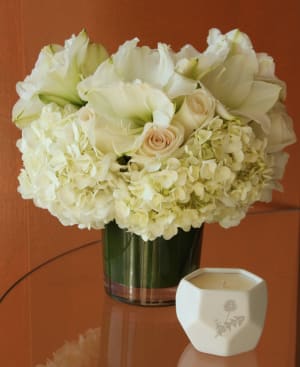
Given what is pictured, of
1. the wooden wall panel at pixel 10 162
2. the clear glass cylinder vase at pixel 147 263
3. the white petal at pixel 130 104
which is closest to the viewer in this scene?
the white petal at pixel 130 104

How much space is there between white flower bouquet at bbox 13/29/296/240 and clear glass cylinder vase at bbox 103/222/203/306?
59 mm

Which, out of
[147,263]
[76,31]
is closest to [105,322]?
[147,263]

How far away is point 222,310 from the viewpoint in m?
0.67

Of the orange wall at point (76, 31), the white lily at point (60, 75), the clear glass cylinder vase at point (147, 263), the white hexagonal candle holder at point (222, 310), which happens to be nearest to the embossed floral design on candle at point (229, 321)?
the white hexagonal candle holder at point (222, 310)

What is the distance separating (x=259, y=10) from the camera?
1.32 metres

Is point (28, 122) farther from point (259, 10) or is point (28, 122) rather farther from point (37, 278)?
point (259, 10)

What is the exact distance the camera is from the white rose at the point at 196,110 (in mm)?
672

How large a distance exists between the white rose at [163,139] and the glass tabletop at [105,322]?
0.78ft

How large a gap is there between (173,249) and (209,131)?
18 cm

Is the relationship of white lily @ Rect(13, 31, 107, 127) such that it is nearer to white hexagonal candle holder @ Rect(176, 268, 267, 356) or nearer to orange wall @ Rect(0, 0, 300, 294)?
white hexagonal candle holder @ Rect(176, 268, 267, 356)

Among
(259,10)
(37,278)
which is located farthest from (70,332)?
(259,10)

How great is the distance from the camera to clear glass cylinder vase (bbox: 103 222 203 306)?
776 mm

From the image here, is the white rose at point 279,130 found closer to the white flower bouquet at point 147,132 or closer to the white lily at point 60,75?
the white flower bouquet at point 147,132

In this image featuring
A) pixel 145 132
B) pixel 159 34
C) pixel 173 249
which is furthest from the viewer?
pixel 159 34
